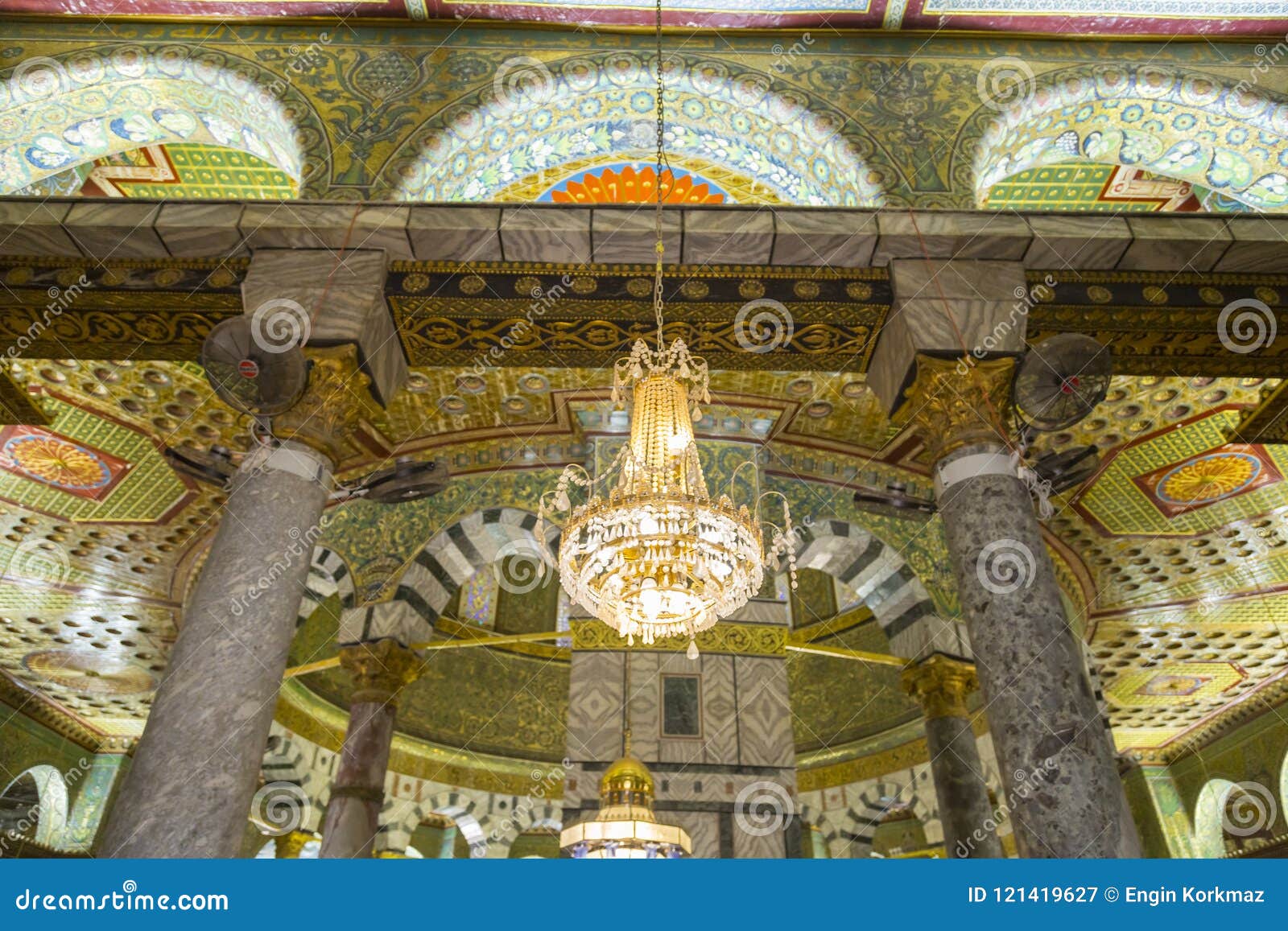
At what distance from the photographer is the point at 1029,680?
3373mm

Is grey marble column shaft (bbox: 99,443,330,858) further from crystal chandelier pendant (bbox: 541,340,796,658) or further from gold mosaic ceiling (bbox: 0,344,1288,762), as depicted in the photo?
gold mosaic ceiling (bbox: 0,344,1288,762)

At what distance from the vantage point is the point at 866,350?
4.72m

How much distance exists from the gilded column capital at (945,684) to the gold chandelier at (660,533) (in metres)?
3.74

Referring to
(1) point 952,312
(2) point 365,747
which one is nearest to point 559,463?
(2) point 365,747

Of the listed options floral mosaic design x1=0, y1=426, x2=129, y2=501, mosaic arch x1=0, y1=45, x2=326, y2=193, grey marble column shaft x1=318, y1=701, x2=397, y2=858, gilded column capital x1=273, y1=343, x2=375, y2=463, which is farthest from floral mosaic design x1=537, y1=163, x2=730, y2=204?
grey marble column shaft x1=318, y1=701, x2=397, y2=858

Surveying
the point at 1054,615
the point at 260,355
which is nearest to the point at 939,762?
the point at 1054,615

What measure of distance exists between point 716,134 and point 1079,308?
2372 millimetres

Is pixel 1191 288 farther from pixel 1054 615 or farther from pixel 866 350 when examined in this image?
pixel 1054 615

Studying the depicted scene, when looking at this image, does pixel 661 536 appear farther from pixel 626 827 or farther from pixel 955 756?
pixel 955 756

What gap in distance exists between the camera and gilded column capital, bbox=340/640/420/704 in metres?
7.43

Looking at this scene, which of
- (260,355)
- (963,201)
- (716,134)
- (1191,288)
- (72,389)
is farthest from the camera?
(72,389)

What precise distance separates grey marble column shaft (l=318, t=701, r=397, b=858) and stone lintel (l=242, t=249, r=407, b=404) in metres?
4.04

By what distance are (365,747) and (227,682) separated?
431 centimetres

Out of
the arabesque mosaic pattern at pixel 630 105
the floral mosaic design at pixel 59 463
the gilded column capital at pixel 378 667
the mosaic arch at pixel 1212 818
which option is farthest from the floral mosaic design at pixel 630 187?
the mosaic arch at pixel 1212 818
